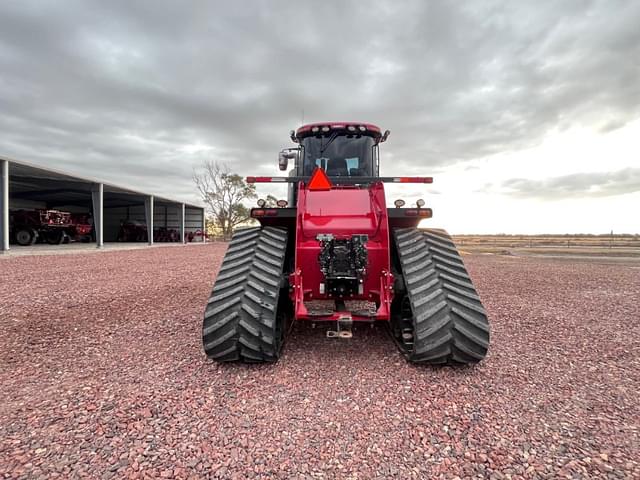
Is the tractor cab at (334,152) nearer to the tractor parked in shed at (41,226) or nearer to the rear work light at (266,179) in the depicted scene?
the rear work light at (266,179)

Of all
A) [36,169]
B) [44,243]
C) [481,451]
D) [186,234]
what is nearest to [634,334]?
[481,451]

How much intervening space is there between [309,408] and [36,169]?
20.0 meters

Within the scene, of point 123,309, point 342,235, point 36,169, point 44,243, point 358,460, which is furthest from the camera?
point 44,243

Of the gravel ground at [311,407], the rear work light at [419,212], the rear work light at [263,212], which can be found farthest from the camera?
the rear work light at [263,212]

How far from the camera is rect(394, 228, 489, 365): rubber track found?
3047 millimetres

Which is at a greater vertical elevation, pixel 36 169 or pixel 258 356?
pixel 36 169

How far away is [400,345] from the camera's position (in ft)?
12.1

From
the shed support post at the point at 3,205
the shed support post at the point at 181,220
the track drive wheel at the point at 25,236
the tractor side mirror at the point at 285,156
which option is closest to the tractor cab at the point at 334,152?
the tractor side mirror at the point at 285,156

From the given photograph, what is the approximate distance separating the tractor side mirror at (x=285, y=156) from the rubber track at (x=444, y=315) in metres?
2.29

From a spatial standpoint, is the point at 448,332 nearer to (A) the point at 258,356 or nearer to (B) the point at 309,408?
(B) the point at 309,408

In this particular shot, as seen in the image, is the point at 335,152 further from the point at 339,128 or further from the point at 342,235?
the point at 342,235

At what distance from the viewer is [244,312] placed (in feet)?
10.3

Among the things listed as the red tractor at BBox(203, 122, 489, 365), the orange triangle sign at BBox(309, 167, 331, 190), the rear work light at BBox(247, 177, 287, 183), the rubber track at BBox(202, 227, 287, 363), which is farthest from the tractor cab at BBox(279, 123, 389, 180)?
the rubber track at BBox(202, 227, 287, 363)

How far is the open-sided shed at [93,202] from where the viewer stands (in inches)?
636
